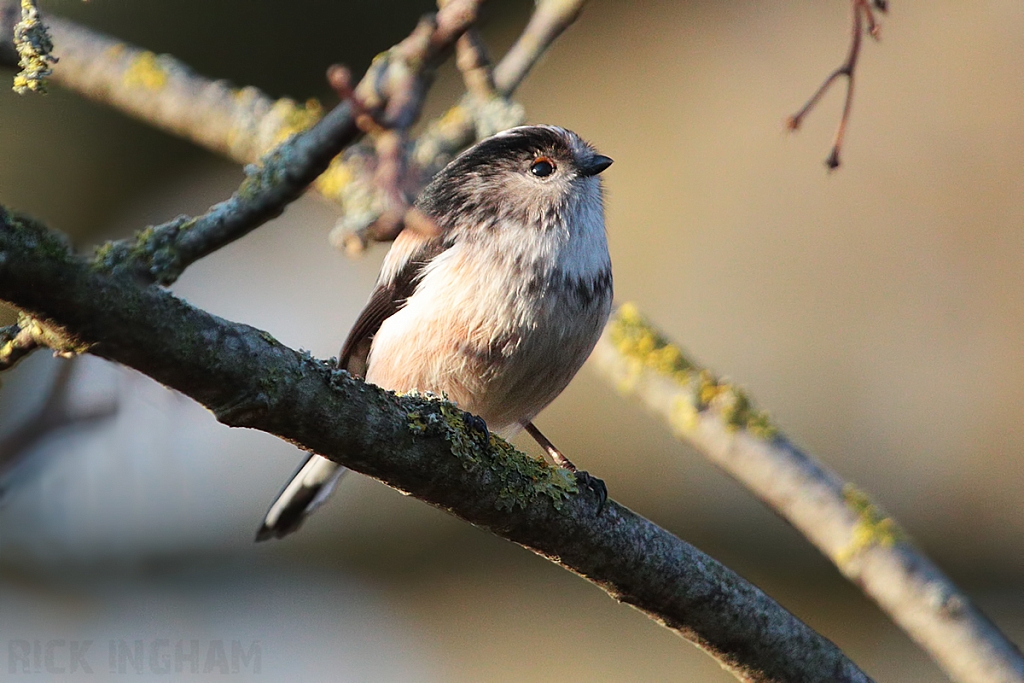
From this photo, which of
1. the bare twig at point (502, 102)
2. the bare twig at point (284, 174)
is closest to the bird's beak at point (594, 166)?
the bare twig at point (502, 102)

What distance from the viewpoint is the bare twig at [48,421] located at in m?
2.79

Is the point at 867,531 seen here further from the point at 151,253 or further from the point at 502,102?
the point at 151,253

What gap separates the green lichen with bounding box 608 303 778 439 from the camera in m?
3.62

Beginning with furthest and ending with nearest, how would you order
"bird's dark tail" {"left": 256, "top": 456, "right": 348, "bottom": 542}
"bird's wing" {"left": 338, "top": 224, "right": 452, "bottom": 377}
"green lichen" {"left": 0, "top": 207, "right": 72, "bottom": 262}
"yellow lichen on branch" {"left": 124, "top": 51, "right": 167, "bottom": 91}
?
"yellow lichen on branch" {"left": 124, "top": 51, "right": 167, "bottom": 91}, "bird's dark tail" {"left": 256, "top": 456, "right": 348, "bottom": 542}, "bird's wing" {"left": 338, "top": 224, "right": 452, "bottom": 377}, "green lichen" {"left": 0, "top": 207, "right": 72, "bottom": 262}

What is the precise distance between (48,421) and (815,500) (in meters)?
2.44

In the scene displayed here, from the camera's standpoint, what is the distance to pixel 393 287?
3520 mm

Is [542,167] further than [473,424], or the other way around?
[542,167]

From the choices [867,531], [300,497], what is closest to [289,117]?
[300,497]

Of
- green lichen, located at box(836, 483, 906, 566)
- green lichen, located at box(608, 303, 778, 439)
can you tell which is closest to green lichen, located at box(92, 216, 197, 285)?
green lichen, located at box(608, 303, 778, 439)

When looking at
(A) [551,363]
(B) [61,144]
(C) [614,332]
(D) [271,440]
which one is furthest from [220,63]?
(A) [551,363]

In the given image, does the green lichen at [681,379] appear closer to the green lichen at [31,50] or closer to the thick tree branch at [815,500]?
the thick tree branch at [815,500]

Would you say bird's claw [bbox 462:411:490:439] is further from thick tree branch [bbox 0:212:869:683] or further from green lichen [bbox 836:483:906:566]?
green lichen [bbox 836:483:906:566]

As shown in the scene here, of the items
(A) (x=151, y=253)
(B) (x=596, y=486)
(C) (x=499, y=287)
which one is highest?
(C) (x=499, y=287)

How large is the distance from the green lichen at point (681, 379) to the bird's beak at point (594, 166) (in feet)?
2.00
